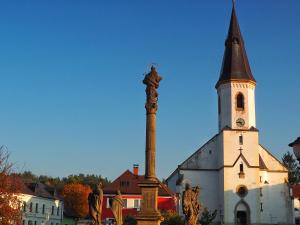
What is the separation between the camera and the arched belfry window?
54.4 metres

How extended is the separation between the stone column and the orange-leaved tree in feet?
232

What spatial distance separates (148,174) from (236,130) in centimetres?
3558

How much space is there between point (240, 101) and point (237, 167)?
24.9ft

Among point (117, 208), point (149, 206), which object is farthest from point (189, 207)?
point (149, 206)

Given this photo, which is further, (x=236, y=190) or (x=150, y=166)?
(x=236, y=190)

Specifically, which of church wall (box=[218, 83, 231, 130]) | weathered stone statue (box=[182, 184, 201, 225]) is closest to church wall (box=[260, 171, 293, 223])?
church wall (box=[218, 83, 231, 130])

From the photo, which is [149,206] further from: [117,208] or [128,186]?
[128,186]

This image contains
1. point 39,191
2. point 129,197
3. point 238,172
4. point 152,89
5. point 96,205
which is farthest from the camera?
point 39,191

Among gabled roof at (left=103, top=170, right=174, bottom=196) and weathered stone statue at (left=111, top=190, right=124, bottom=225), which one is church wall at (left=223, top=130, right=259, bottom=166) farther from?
weathered stone statue at (left=111, top=190, right=124, bottom=225)

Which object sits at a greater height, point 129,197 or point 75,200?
point 75,200

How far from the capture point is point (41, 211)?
207 feet

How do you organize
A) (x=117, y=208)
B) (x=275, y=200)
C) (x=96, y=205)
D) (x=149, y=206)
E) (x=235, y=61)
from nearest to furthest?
1. (x=149, y=206)
2. (x=96, y=205)
3. (x=117, y=208)
4. (x=275, y=200)
5. (x=235, y=61)

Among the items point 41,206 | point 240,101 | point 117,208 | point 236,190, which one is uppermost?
point 240,101

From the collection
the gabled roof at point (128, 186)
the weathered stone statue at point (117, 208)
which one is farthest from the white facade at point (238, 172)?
the weathered stone statue at point (117, 208)
